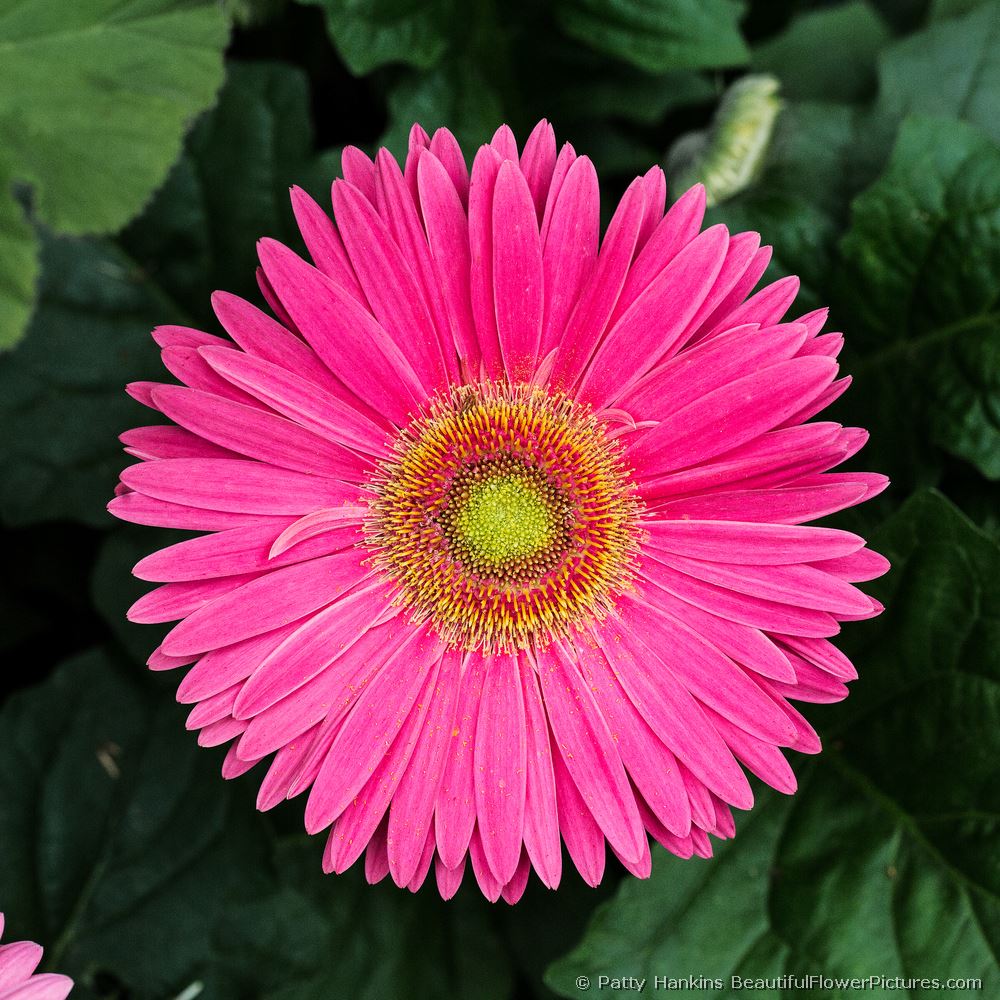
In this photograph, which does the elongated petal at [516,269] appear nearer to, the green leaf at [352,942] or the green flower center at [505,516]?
the green flower center at [505,516]

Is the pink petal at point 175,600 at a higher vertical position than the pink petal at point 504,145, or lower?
lower

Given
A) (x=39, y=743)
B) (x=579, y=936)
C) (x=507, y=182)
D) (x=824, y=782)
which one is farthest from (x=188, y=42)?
(x=579, y=936)

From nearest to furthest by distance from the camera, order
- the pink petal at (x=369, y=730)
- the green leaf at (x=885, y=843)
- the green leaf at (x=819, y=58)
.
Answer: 1. the pink petal at (x=369, y=730)
2. the green leaf at (x=885, y=843)
3. the green leaf at (x=819, y=58)

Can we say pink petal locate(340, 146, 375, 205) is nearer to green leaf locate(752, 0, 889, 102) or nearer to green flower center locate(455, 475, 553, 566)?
green flower center locate(455, 475, 553, 566)

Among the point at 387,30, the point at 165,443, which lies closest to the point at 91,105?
the point at 387,30

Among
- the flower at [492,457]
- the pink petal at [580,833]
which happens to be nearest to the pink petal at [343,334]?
the flower at [492,457]

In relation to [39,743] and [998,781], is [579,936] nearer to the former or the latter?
[998,781]

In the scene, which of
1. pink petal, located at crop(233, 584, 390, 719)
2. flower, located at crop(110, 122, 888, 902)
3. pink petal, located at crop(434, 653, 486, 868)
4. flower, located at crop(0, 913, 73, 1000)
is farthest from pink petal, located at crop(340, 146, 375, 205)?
flower, located at crop(0, 913, 73, 1000)
